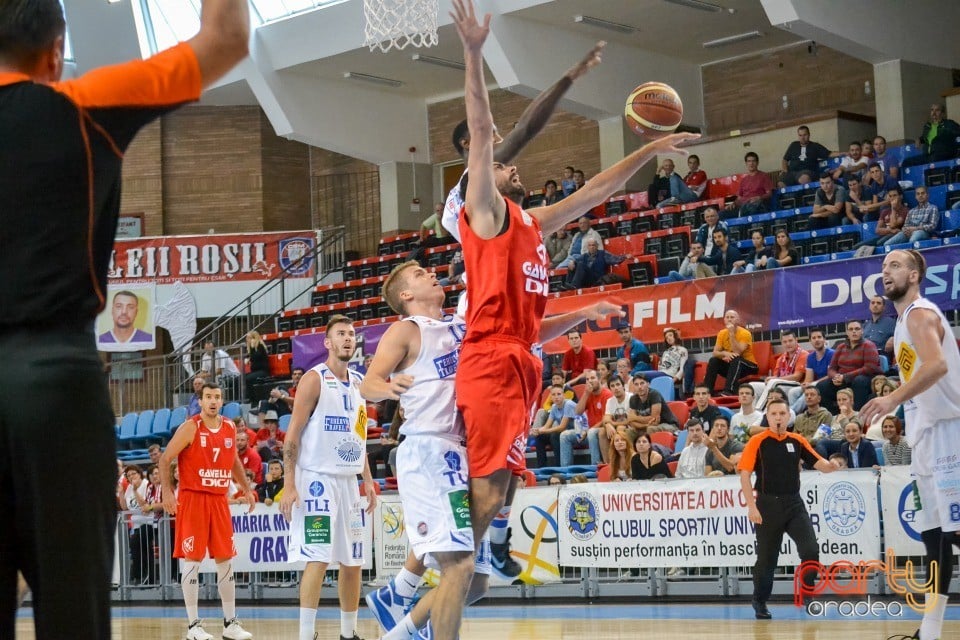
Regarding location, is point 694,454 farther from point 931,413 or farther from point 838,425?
point 931,413

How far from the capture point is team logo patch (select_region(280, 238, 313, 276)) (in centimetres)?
3022

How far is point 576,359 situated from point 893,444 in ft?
20.2

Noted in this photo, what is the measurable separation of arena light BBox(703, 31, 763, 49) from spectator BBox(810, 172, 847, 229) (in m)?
6.80

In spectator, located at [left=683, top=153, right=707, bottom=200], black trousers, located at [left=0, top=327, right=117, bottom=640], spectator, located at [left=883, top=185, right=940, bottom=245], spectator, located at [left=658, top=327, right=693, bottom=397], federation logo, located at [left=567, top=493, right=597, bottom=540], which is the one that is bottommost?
federation logo, located at [left=567, top=493, right=597, bottom=540]

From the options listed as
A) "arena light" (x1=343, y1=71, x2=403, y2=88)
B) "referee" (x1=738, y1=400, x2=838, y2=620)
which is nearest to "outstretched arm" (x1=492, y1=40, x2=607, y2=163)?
"referee" (x1=738, y1=400, x2=838, y2=620)

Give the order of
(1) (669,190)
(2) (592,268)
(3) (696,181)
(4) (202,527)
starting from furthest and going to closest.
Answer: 1. (3) (696,181)
2. (1) (669,190)
3. (2) (592,268)
4. (4) (202,527)

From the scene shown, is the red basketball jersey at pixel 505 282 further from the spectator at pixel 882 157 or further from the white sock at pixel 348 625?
the spectator at pixel 882 157

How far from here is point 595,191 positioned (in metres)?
6.39

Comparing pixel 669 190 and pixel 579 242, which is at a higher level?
pixel 669 190

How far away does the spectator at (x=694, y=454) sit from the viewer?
43.7 ft

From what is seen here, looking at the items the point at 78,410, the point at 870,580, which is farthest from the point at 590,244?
the point at 78,410

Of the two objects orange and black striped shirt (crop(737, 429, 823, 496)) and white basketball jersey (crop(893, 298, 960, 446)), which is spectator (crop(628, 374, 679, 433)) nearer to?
orange and black striped shirt (crop(737, 429, 823, 496))

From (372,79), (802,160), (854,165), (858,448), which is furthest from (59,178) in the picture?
(372,79)

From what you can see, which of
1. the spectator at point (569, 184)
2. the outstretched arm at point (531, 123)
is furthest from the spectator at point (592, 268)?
the outstretched arm at point (531, 123)
